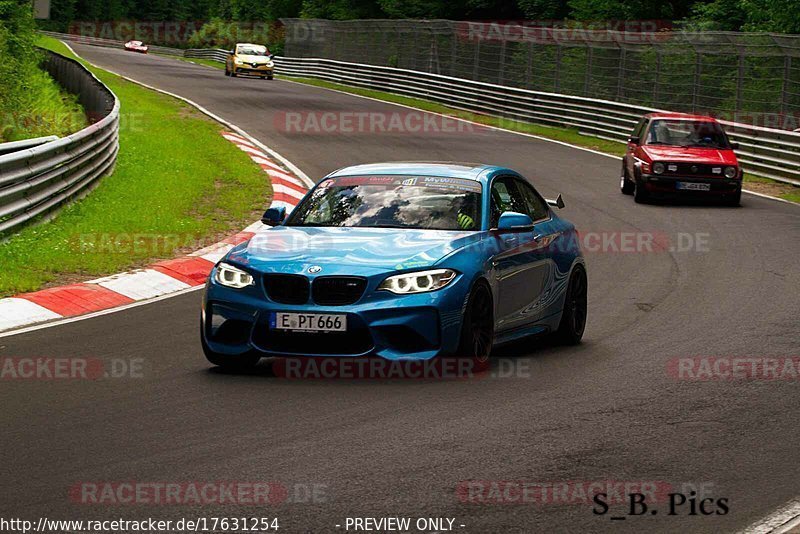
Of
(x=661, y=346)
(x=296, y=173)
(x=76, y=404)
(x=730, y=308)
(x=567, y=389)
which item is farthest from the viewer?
(x=296, y=173)

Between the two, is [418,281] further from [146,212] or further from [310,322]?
[146,212]

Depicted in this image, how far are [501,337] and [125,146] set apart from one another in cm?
1707

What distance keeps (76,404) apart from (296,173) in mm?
17156

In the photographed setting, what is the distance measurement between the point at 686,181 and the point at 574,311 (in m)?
13.0

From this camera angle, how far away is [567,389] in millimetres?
8812

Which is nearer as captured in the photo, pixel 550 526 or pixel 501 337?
pixel 550 526

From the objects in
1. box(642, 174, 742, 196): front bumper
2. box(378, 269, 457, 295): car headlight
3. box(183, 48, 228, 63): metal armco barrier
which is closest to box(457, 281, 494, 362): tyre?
box(378, 269, 457, 295): car headlight

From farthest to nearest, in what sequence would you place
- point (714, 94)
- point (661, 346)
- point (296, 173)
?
point (714, 94)
point (296, 173)
point (661, 346)

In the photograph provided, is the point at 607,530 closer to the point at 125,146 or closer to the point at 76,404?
the point at 76,404

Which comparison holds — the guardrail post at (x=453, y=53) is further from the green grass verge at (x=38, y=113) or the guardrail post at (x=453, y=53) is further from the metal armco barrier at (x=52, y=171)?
→ the metal armco barrier at (x=52, y=171)

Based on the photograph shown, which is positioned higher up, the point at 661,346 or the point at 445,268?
the point at 445,268

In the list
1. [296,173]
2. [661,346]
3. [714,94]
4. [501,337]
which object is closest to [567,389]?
[501,337]

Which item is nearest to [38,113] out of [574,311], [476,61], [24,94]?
[24,94]

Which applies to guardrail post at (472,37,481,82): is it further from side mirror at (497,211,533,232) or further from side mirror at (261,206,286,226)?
side mirror at (497,211,533,232)
